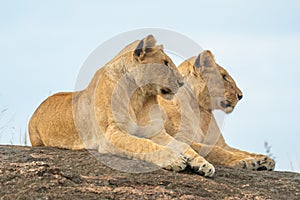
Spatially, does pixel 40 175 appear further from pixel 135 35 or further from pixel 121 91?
pixel 135 35

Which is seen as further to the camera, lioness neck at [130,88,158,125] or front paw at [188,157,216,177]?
lioness neck at [130,88,158,125]

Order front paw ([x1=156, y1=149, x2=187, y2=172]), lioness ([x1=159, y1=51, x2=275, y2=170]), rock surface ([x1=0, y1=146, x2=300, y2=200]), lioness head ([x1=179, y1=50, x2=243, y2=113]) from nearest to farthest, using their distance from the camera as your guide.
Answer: rock surface ([x1=0, y1=146, x2=300, y2=200])
front paw ([x1=156, y1=149, x2=187, y2=172])
lioness ([x1=159, y1=51, x2=275, y2=170])
lioness head ([x1=179, y1=50, x2=243, y2=113])

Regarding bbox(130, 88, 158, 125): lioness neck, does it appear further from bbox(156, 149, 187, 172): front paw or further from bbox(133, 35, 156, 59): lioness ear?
bbox(156, 149, 187, 172): front paw

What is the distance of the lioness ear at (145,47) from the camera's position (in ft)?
21.4

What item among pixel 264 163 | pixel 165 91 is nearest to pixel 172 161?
pixel 165 91

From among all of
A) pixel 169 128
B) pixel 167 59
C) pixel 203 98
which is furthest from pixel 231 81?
pixel 167 59

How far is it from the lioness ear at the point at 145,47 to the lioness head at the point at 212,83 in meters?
1.56

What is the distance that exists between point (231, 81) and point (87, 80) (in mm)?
2066

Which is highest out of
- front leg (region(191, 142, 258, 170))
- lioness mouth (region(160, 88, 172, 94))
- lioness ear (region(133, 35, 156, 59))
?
lioness ear (region(133, 35, 156, 59))

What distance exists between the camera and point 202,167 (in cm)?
555

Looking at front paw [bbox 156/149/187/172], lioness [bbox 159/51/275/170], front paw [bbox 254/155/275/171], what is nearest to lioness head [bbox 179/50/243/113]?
lioness [bbox 159/51/275/170]

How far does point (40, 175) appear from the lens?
4.74m

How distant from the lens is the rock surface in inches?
178

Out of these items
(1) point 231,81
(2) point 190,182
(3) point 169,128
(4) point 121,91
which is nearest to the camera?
(2) point 190,182
